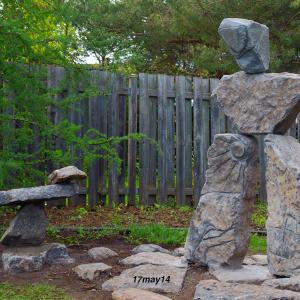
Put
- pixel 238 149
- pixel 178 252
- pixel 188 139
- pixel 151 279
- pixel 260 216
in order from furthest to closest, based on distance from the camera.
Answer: pixel 188 139
pixel 260 216
pixel 178 252
pixel 238 149
pixel 151 279

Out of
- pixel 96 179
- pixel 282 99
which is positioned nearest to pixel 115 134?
pixel 96 179

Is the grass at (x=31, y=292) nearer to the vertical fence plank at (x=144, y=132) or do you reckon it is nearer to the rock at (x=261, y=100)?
the rock at (x=261, y=100)

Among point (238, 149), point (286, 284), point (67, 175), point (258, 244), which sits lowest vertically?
point (258, 244)

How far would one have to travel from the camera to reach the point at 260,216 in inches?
324

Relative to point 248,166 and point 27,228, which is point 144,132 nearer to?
point 27,228

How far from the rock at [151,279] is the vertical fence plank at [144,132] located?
3558mm

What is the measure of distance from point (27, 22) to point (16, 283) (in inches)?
118

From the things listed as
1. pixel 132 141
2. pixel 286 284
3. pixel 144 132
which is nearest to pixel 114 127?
pixel 132 141

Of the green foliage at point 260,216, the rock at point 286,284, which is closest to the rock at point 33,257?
the rock at point 286,284

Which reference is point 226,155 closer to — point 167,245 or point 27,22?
point 167,245

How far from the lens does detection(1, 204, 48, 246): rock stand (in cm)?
545

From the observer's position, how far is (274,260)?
4.54 meters

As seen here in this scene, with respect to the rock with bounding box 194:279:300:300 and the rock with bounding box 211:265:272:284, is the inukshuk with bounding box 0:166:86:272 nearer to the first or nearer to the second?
the rock with bounding box 211:265:272:284

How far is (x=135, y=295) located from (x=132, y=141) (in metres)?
4.37
